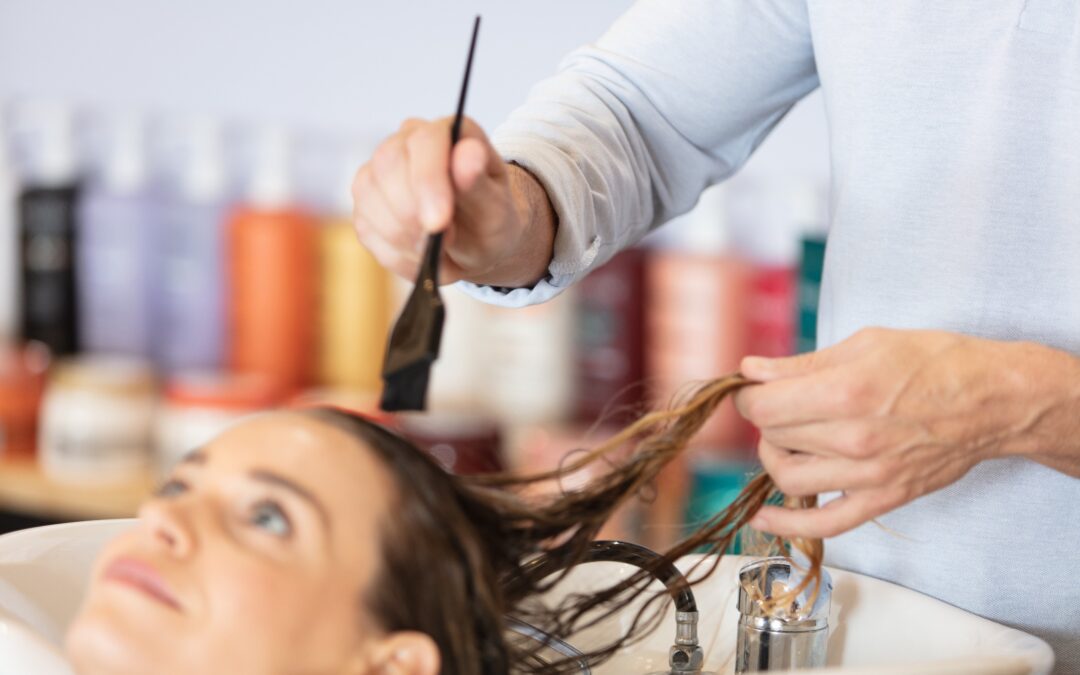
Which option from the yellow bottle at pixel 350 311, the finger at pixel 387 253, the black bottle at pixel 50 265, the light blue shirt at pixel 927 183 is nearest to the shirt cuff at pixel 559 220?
the light blue shirt at pixel 927 183

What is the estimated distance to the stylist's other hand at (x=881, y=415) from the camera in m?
0.66

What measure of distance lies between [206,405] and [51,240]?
14.3 inches

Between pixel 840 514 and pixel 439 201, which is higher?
pixel 439 201

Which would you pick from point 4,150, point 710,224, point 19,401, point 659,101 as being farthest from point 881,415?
point 4,150

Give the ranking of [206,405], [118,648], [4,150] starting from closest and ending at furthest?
[118,648] → [206,405] → [4,150]

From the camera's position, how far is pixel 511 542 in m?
0.77

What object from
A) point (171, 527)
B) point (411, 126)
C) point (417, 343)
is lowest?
point (171, 527)

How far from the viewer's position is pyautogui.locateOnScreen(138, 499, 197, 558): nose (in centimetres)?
65

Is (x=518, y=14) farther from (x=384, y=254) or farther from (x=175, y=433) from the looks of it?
(x=384, y=254)

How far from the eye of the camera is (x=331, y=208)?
1996 mm

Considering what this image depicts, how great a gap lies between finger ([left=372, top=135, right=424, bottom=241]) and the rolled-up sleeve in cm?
19

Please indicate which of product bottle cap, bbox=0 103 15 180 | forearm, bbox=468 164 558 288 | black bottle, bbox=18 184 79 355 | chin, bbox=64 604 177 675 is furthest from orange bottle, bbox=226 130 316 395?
Result: chin, bbox=64 604 177 675

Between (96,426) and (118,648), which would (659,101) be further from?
(96,426)

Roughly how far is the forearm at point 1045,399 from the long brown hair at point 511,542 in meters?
0.14
